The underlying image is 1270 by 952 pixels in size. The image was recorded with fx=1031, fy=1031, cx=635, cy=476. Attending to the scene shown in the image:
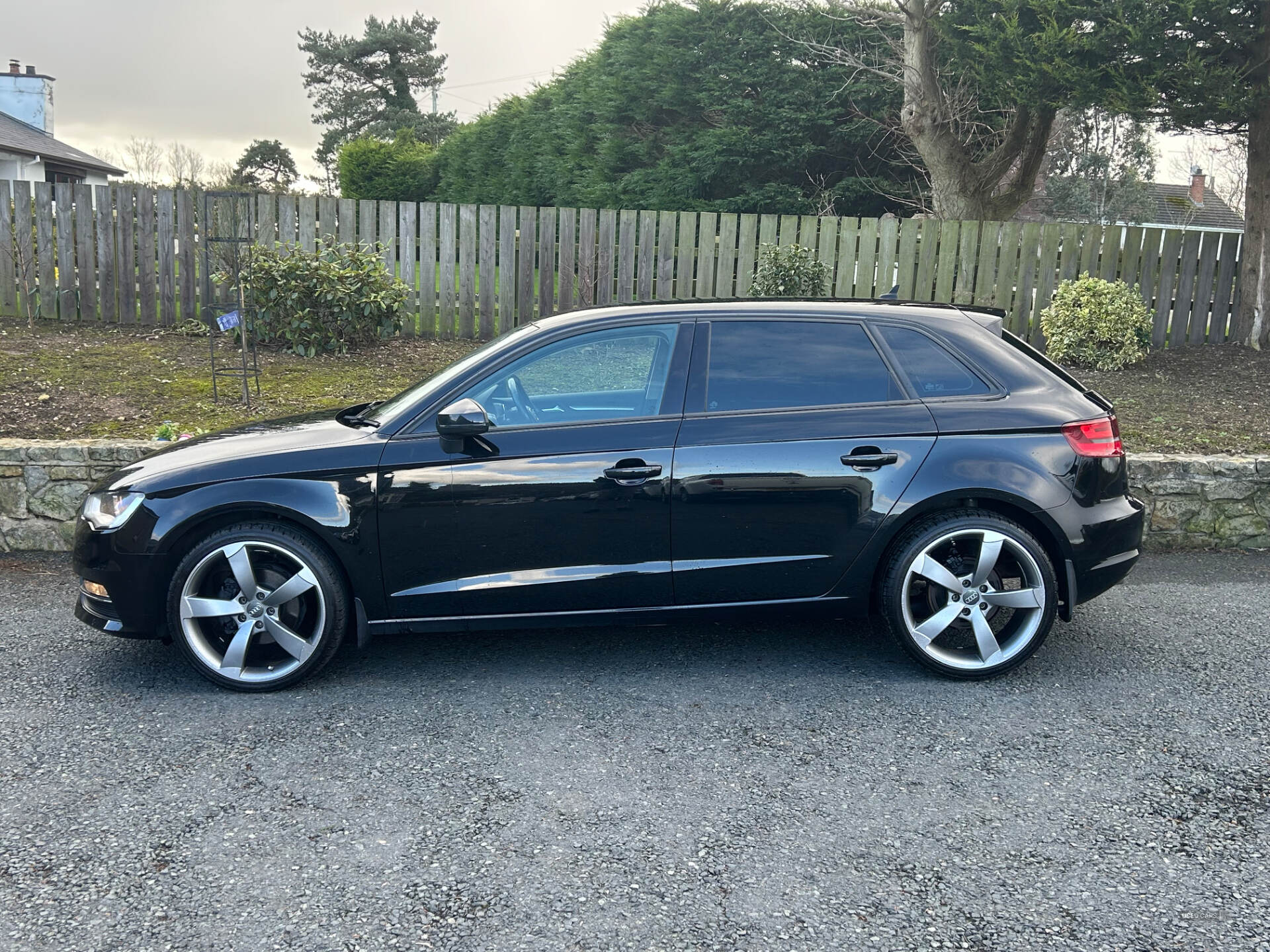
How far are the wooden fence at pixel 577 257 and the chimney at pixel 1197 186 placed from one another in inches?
1469

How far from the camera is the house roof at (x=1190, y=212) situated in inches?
1533

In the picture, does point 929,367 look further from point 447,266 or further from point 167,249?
point 167,249

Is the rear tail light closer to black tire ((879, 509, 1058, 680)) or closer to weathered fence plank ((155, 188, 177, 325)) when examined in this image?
black tire ((879, 509, 1058, 680))

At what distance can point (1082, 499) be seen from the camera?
4395 millimetres

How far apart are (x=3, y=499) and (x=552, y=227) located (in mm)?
7271

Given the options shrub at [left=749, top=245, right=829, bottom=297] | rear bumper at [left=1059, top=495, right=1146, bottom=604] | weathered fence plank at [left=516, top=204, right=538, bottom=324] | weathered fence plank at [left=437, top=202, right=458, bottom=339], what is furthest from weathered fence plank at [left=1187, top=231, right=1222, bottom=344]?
rear bumper at [left=1059, top=495, right=1146, bottom=604]

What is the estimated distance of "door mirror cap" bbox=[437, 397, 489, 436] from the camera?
417cm

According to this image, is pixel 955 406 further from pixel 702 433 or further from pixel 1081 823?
pixel 1081 823

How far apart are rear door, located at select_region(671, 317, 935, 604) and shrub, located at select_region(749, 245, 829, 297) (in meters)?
7.43

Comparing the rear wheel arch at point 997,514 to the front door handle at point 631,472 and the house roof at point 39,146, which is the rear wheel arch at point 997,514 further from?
the house roof at point 39,146

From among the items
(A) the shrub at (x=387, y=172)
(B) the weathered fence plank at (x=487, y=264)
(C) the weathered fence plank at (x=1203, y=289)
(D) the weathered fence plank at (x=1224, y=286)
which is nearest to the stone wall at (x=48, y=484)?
(B) the weathered fence plank at (x=487, y=264)

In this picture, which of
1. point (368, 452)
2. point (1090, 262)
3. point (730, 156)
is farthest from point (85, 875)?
point (730, 156)

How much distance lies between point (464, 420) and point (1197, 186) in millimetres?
49586

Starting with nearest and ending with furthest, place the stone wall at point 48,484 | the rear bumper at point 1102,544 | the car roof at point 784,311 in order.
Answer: the rear bumper at point 1102,544 < the car roof at point 784,311 < the stone wall at point 48,484
